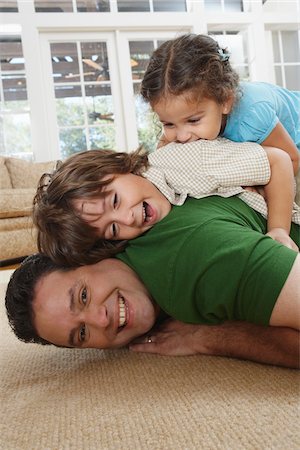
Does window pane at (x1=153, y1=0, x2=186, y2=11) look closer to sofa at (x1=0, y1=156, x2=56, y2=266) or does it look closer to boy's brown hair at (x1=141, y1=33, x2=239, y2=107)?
sofa at (x1=0, y1=156, x2=56, y2=266)

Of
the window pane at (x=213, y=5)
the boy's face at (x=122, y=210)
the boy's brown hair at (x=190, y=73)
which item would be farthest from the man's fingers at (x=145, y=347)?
the window pane at (x=213, y=5)

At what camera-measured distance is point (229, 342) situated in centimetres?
100

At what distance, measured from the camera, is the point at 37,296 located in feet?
3.44

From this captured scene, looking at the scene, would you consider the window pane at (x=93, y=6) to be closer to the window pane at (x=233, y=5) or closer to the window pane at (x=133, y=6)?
the window pane at (x=133, y=6)

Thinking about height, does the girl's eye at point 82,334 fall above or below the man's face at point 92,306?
below

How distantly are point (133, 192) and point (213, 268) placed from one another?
1.23 ft

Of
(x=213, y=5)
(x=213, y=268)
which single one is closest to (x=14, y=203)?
(x=213, y=268)

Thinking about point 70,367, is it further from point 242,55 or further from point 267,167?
point 242,55

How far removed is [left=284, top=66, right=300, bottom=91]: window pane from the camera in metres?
5.76

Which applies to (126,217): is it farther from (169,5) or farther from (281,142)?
(169,5)

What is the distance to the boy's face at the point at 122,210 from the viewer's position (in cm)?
109

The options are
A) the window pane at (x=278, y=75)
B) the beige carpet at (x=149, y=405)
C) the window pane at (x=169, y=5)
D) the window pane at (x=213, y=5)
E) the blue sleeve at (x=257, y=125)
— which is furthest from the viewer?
the window pane at (x=278, y=75)

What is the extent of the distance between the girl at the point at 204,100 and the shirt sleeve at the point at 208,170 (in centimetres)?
18

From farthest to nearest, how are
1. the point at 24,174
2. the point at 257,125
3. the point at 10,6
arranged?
the point at 10,6 → the point at 24,174 → the point at 257,125
